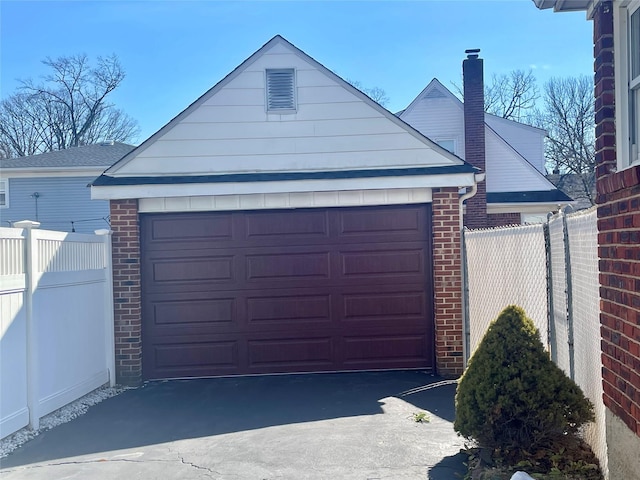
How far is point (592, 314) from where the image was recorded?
14.6ft

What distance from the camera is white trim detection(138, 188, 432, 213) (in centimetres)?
856

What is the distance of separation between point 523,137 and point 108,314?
1935 cm

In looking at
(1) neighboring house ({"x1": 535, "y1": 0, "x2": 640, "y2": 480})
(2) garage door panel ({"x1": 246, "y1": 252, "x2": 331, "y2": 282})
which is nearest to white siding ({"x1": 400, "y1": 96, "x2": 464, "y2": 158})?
A: (2) garage door panel ({"x1": 246, "y1": 252, "x2": 331, "y2": 282})

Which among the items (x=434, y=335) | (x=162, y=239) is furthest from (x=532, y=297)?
(x=162, y=239)

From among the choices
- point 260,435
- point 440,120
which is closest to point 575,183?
point 440,120

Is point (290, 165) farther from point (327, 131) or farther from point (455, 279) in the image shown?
point (455, 279)

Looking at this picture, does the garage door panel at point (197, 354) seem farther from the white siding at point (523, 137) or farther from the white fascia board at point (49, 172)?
the white siding at point (523, 137)

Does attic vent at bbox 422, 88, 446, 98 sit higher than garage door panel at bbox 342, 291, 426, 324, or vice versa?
attic vent at bbox 422, 88, 446, 98

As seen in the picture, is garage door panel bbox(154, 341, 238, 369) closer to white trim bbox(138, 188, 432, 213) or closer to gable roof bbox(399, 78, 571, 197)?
white trim bbox(138, 188, 432, 213)

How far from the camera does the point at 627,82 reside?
3.83 meters

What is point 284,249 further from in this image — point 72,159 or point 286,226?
point 72,159

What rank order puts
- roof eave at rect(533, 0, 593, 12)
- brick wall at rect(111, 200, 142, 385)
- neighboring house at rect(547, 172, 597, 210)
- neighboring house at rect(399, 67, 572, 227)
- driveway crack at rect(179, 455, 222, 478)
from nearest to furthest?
roof eave at rect(533, 0, 593, 12)
driveway crack at rect(179, 455, 222, 478)
brick wall at rect(111, 200, 142, 385)
neighboring house at rect(399, 67, 572, 227)
neighboring house at rect(547, 172, 597, 210)

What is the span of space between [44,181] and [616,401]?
19.3m

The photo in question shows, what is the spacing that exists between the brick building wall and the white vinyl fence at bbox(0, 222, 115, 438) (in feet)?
16.7
